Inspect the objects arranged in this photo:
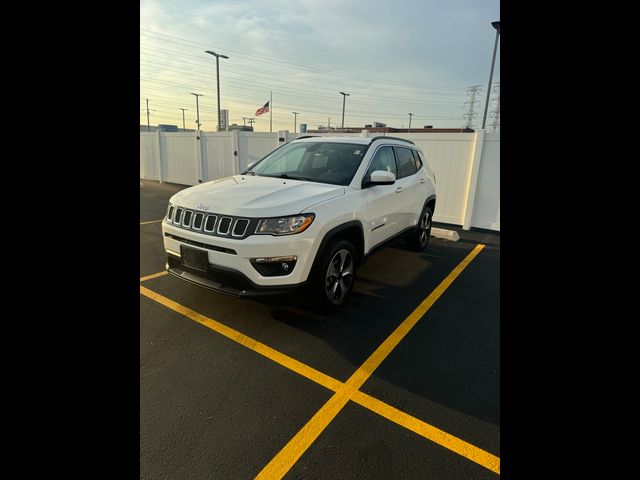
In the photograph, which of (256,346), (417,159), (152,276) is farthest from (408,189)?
(152,276)

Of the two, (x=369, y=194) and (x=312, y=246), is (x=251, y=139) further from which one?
(x=312, y=246)

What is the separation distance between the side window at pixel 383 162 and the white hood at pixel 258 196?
2.24 feet

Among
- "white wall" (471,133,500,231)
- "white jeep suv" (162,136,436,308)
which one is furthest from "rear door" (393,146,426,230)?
"white wall" (471,133,500,231)

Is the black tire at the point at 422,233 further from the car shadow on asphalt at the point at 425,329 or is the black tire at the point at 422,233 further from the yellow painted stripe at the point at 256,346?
the yellow painted stripe at the point at 256,346

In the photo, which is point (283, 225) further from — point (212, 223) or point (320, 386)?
point (320, 386)

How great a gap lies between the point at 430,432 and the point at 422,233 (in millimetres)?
4245

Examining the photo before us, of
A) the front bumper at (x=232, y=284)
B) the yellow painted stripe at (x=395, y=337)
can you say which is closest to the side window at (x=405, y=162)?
the yellow painted stripe at (x=395, y=337)

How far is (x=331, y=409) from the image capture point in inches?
98.4

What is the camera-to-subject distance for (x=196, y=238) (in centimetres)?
339

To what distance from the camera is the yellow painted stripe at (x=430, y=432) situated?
84.8 inches

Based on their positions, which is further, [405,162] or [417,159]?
[417,159]
